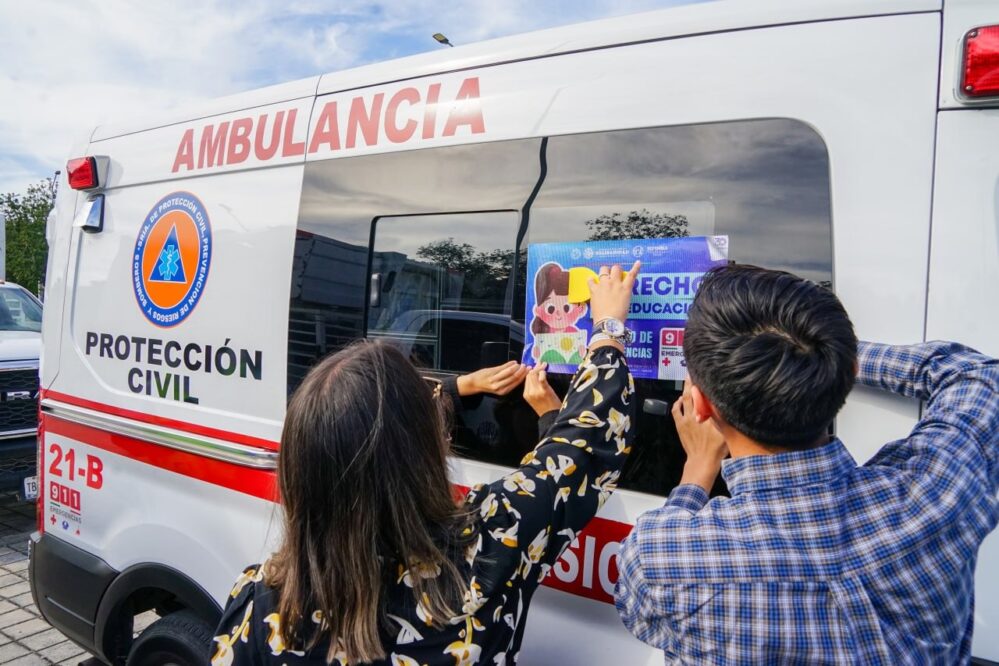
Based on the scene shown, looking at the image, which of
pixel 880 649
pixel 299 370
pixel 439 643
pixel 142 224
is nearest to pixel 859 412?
pixel 880 649

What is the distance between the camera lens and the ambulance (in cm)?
118

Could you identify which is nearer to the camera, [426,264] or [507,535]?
[507,535]

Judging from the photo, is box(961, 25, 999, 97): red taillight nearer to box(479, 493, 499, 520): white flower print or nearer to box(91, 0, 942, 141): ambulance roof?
box(91, 0, 942, 141): ambulance roof

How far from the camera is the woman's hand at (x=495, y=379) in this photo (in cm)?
154

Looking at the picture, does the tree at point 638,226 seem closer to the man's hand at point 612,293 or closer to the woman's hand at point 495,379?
the man's hand at point 612,293

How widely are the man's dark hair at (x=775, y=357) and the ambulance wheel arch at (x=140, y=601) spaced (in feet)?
5.73

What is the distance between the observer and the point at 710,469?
3.82ft

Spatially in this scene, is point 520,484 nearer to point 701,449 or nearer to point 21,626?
point 701,449

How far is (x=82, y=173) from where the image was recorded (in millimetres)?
2588

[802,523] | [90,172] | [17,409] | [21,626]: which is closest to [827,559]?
[802,523]

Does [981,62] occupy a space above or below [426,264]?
above

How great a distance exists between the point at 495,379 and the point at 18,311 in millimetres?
7021

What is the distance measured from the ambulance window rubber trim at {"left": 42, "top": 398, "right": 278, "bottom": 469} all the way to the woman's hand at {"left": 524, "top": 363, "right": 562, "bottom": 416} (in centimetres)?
85

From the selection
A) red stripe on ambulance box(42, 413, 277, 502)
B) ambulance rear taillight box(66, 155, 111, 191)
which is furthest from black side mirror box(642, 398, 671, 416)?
ambulance rear taillight box(66, 155, 111, 191)
